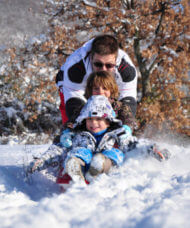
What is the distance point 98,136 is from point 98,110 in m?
0.28

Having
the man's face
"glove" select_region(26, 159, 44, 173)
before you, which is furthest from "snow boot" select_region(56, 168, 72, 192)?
the man's face

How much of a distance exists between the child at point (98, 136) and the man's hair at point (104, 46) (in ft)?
1.87

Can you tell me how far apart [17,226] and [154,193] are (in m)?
0.82

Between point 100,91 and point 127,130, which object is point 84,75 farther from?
point 127,130

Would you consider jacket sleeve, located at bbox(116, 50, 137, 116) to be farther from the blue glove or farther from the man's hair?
the blue glove

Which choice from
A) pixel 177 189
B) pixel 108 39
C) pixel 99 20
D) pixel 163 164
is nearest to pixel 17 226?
pixel 177 189

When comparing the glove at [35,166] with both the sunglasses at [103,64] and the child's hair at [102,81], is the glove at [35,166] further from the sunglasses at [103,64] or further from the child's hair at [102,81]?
the sunglasses at [103,64]

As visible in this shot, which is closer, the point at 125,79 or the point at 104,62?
the point at 104,62

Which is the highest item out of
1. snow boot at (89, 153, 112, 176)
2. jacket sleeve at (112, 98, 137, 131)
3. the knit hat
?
the knit hat

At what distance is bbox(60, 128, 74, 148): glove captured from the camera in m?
2.31

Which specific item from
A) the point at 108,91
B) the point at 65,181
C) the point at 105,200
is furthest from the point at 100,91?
the point at 105,200

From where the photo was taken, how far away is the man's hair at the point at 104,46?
2588 millimetres

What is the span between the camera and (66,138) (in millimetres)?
2344

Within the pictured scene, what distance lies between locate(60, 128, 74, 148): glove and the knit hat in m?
0.16
